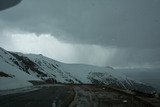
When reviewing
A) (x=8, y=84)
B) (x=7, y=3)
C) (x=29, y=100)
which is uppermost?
(x=7, y=3)

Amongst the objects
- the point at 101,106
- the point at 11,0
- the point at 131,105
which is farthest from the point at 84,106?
the point at 11,0

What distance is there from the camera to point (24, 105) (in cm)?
2172

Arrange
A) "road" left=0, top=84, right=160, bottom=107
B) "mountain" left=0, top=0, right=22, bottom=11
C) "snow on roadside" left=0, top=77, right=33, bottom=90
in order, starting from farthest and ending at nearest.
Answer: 1. "snow on roadside" left=0, top=77, right=33, bottom=90
2. "road" left=0, top=84, right=160, bottom=107
3. "mountain" left=0, top=0, right=22, bottom=11

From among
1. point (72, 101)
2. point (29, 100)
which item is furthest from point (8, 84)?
point (72, 101)

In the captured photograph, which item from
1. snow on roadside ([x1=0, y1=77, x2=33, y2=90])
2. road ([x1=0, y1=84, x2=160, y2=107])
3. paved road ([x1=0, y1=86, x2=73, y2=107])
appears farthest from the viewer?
snow on roadside ([x1=0, y1=77, x2=33, y2=90])

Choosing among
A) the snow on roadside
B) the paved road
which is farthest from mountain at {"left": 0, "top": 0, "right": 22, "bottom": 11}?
the snow on roadside

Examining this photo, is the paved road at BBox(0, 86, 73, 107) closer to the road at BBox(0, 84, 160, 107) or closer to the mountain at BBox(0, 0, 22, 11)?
the road at BBox(0, 84, 160, 107)

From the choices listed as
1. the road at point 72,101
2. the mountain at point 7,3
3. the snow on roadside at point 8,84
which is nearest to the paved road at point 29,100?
the road at point 72,101

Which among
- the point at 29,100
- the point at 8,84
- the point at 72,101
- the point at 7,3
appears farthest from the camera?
the point at 8,84

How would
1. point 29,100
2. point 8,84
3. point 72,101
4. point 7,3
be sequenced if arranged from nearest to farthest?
1. point 7,3
2. point 29,100
3. point 72,101
4. point 8,84

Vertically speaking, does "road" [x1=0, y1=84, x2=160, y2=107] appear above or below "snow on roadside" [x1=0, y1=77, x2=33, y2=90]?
below

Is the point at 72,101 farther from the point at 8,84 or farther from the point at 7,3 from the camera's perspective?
the point at 8,84

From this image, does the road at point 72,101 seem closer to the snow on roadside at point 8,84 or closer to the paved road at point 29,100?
the paved road at point 29,100

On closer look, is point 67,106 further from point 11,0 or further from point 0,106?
point 11,0
